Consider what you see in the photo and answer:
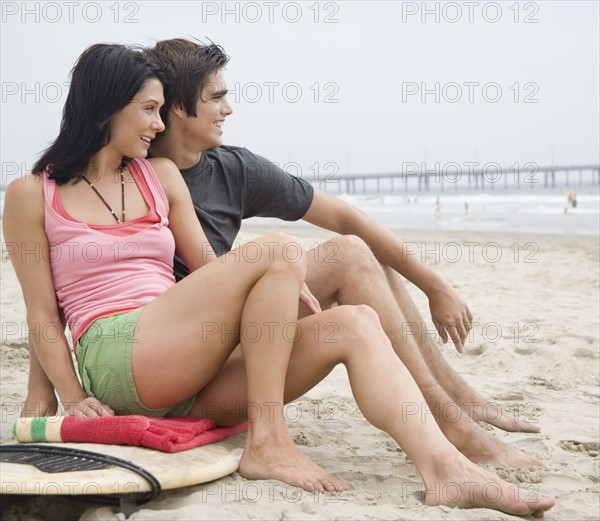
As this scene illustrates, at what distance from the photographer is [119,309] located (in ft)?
7.89

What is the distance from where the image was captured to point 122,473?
6.84 feet

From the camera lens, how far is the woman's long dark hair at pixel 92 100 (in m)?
2.50

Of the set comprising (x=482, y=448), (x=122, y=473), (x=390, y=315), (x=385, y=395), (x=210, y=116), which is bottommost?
(x=482, y=448)

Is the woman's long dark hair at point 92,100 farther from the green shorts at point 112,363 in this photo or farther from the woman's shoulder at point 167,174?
the green shorts at point 112,363

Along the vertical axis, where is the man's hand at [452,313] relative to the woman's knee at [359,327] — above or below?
below

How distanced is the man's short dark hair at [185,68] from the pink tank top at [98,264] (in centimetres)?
49

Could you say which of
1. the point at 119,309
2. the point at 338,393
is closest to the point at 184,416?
the point at 119,309

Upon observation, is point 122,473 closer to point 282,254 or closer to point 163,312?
point 163,312

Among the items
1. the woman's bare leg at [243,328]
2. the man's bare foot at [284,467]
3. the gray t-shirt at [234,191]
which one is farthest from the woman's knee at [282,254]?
the gray t-shirt at [234,191]

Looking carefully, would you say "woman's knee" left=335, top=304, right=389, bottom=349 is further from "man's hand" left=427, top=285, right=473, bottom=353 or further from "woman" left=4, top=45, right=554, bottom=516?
"man's hand" left=427, top=285, right=473, bottom=353

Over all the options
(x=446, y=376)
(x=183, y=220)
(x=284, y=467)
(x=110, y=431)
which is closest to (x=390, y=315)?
(x=446, y=376)

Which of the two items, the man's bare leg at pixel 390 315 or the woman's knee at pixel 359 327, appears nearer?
the woman's knee at pixel 359 327

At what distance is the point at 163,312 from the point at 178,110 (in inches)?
32.7

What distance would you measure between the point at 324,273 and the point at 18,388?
5.33ft
